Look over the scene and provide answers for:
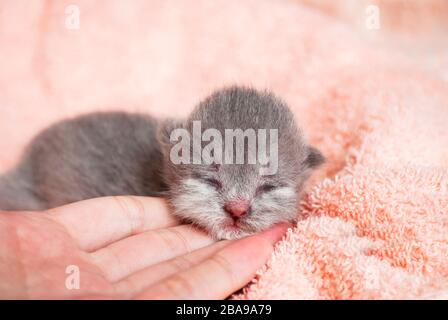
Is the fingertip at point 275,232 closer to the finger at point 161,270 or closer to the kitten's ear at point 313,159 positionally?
the finger at point 161,270

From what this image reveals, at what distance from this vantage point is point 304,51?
2.24m

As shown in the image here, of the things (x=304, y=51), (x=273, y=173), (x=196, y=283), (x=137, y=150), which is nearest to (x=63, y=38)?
(x=137, y=150)

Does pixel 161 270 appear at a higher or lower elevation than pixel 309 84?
lower

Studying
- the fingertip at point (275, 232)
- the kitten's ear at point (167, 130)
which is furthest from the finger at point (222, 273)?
the kitten's ear at point (167, 130)

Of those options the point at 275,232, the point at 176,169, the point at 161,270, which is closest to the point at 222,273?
the point at 161,270

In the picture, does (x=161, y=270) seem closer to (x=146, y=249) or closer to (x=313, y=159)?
(x=146, y=249)

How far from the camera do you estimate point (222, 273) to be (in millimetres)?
1206

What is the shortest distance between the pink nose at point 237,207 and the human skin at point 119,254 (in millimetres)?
77

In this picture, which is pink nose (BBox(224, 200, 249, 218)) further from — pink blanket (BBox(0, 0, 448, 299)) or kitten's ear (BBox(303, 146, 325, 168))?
kitten's ear (BBox(303, 146, 325, 168))

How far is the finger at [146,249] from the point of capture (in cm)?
130

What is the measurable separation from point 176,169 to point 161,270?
35 cm

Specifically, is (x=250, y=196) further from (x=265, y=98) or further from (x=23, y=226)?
(x=23, y=226)

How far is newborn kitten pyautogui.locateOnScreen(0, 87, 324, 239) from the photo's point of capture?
139cm
